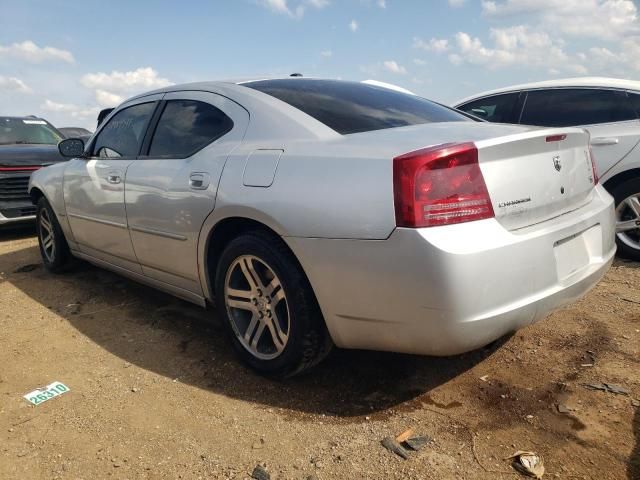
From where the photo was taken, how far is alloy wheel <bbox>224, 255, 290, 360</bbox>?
252 centimetres

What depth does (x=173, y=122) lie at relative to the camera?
3.23m

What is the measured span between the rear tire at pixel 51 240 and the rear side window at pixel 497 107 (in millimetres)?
4121

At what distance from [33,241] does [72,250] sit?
2.61m

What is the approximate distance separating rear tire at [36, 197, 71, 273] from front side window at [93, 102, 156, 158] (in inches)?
39.7

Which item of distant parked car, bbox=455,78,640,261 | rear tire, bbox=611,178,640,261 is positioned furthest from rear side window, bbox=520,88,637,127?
rear tire, bbox=611,178,640,261

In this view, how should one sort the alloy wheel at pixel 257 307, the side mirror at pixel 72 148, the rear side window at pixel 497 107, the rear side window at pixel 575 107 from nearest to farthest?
the alloy wheel at pixel 257 307 → the side mirror at pixel 72 148 → the rear side window at pixel 575 107 → the rear side window at pixel 497 107

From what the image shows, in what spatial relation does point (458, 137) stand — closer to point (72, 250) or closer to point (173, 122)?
point (173, 122)

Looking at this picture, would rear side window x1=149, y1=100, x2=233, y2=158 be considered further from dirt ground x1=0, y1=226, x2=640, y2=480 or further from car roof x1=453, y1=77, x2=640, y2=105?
car roof x1=453, y1=77, x2=640, y2=105

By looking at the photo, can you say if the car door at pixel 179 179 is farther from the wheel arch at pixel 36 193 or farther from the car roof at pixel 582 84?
the car roof at pixel 582 84

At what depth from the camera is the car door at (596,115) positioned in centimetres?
438

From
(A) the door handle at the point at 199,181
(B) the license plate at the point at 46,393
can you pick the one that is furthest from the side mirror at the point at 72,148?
(B) the license plate at the point at 46,393

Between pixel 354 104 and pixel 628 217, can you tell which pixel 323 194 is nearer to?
pixel 354 104

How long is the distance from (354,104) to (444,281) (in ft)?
4.16

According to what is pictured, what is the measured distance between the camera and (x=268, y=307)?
8.40 feet
